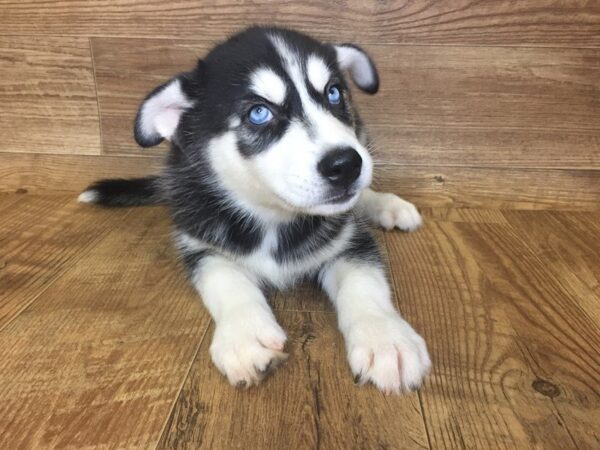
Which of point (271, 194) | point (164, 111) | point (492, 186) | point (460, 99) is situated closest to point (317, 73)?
point (271, 194)

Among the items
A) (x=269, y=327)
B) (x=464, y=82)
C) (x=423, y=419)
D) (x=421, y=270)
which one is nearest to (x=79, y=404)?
(x=269, y=327)

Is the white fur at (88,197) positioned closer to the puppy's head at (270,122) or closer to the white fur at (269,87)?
the puppy's head at (270,122)

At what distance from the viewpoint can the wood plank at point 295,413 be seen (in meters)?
1.13

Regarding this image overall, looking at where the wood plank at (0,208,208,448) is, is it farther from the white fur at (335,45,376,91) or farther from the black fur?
the white fur at (335,45,376,91)

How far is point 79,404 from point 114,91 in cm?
195

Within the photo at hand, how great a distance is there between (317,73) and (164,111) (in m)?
0.57

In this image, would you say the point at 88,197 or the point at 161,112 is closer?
the point at 161,112

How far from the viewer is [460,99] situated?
8.84ft

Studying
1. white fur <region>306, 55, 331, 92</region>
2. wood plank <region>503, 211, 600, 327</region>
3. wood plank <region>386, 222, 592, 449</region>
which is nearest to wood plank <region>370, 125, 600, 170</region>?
wood plank <region>503, 211, 600, 327</region>

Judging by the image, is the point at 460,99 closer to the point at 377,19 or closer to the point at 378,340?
the point at 377,19

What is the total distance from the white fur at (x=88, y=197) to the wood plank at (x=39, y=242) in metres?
0.05

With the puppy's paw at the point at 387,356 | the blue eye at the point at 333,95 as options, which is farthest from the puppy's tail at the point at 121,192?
the puppy's paw at the point at 387,356

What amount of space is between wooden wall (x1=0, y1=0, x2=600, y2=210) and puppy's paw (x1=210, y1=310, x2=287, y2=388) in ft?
5.23

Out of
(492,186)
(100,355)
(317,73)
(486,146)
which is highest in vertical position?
(317,73)
